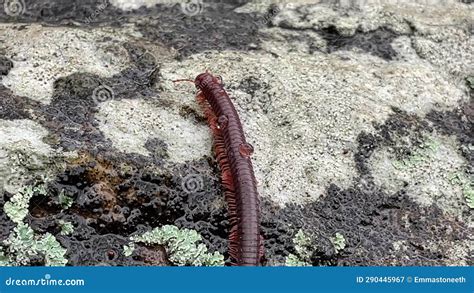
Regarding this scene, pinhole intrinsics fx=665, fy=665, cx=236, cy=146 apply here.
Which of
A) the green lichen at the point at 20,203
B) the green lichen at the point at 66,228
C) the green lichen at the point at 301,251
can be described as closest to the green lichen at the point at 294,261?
the green lichen at the point at 301,251

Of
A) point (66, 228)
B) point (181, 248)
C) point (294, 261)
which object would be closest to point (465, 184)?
point (294, 261)

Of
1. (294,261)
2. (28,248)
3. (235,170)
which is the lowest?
(294,261)

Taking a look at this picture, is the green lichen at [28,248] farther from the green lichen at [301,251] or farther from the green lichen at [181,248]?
the green lichen at [301,251]

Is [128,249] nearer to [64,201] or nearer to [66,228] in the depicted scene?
[66,228]

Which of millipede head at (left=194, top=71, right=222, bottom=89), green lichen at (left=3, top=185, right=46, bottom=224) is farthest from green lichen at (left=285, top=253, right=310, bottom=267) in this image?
green lichen at (left=3, top=185, right=46, bottom=224)

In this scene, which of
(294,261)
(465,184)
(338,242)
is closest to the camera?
(294,261)

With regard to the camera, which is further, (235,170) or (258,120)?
(258,120)

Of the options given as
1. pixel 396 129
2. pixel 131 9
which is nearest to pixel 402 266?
pixel 396 129

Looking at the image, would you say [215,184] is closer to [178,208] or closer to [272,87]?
[178,208]
